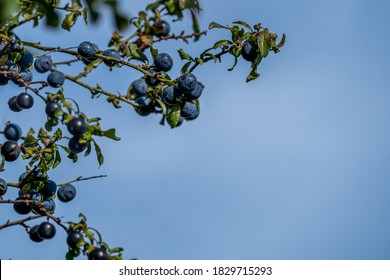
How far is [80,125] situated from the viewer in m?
3.96

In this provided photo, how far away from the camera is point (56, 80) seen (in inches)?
176

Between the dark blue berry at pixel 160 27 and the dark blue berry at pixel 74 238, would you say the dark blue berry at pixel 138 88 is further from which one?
the dark blue berry at pixel 74 238

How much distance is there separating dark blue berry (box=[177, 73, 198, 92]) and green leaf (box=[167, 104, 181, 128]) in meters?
0.14

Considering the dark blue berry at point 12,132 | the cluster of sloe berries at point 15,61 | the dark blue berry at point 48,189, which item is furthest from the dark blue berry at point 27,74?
the dark blue berry at point 48,189

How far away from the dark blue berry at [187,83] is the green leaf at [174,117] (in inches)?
5.4

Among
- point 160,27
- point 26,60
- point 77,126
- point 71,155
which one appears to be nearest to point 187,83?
point 160,27

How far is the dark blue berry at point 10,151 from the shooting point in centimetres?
485

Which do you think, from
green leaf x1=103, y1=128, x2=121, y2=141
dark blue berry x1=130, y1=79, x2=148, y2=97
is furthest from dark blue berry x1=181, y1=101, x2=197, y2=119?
green leaf x1=103, y1=128, x2=121, y2=141

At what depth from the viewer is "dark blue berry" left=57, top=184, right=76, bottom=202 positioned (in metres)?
5.00

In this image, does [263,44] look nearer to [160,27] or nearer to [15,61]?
[160,27]

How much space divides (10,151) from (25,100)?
38 cm

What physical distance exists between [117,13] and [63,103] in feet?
6.27
